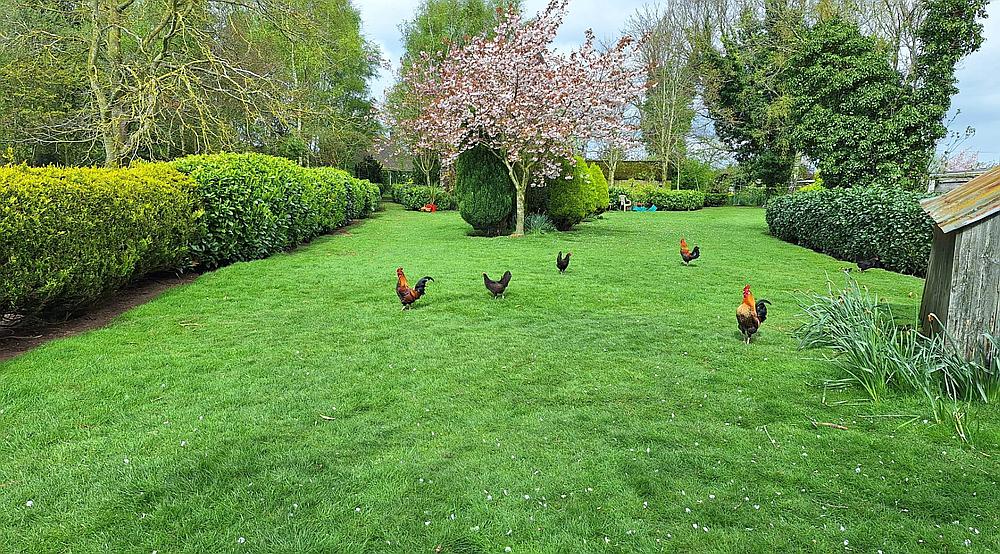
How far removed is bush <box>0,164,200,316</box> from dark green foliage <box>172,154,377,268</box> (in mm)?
1069

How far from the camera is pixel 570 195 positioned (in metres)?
13.6

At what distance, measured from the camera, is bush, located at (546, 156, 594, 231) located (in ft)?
44.5

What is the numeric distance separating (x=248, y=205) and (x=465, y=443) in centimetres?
671

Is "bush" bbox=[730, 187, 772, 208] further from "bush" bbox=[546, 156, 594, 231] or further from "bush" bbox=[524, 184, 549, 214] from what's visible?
"bush" bbox=[524, 184, 549, 214]

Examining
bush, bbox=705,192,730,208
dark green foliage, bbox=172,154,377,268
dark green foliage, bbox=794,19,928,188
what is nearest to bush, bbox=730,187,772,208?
bush, bbox=705,192,730,208

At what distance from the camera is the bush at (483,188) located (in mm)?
12797

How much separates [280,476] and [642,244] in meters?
9.99

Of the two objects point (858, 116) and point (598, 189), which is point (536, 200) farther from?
point (858, 116)

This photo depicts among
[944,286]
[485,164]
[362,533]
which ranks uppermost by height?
[485,164]

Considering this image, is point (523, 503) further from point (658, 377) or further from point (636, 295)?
point (636, 295)

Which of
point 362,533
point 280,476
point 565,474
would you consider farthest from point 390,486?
point 565,474

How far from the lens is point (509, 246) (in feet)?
35.6

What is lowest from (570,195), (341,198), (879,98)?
(341,198)

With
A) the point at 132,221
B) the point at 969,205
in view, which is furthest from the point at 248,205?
the point at 969,205
